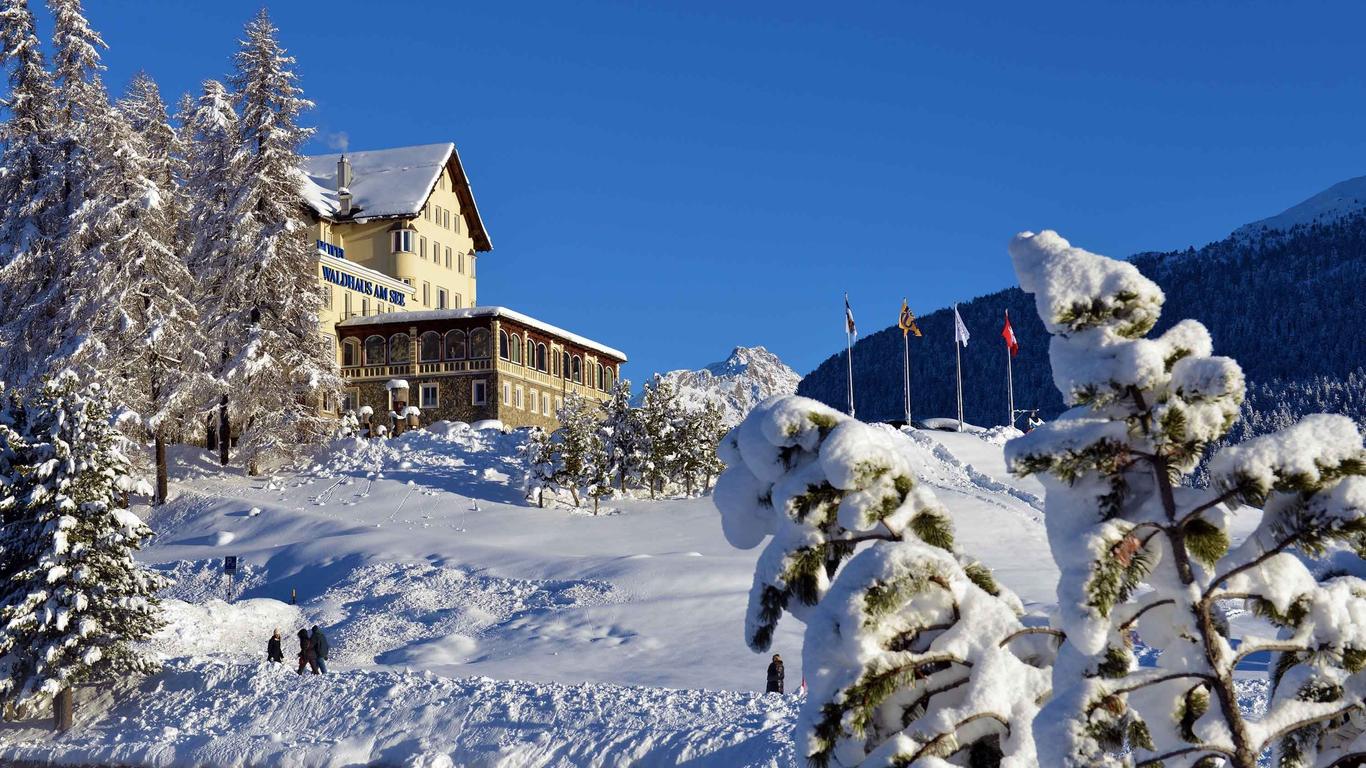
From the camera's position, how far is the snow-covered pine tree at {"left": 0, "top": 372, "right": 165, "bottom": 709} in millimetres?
25094

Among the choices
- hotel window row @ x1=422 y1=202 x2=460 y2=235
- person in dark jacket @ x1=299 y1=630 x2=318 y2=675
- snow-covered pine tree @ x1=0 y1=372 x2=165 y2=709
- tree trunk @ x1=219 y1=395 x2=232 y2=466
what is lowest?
person in dark jacket @ x1=299 y1=630 x2=318 y2=675

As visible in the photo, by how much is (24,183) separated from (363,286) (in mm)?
18019

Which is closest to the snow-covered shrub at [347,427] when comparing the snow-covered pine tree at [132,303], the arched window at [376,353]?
the snow-covered pine tree at [132,303]

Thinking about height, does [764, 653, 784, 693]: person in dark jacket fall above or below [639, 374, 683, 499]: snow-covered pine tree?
below

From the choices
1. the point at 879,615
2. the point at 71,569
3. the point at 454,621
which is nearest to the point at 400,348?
the point at 454,621

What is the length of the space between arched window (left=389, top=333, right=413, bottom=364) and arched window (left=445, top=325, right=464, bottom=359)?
66.5 inches

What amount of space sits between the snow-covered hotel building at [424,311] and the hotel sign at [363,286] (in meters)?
0.05

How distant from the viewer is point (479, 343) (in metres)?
58.3

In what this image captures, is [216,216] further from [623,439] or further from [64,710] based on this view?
[64,710]

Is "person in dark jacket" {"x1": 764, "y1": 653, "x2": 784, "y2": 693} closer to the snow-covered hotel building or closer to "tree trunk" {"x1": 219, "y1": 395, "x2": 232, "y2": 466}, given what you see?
the snow-covered hotel building

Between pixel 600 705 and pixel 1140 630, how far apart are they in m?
14.8

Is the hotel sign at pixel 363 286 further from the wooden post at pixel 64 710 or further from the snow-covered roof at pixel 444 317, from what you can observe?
the wooden post at pixel 64 710

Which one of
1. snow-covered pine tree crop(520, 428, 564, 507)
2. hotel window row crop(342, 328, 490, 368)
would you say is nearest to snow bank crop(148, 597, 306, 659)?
snow-covered pine tree crop(520, 428, 564, 507)

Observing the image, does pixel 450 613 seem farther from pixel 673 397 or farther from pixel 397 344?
pixel 397 344
